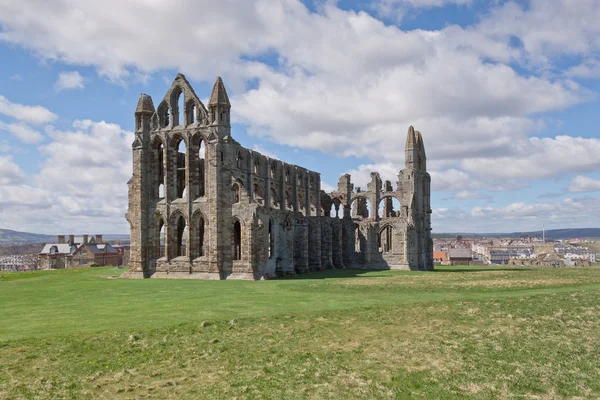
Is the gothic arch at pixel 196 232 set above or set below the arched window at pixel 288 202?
below

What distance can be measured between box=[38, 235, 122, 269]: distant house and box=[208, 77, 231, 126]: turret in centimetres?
3695

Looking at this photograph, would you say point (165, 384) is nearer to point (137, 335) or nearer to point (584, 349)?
point (137, 335)

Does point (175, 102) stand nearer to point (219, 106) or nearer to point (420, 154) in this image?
point (219, 106)

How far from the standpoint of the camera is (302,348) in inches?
545

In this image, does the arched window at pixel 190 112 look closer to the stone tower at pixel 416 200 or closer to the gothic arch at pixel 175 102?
the gothic arch at pixel 175 102

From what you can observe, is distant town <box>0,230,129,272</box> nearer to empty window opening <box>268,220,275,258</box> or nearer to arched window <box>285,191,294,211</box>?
arched window <box>285,191,294,211</box>

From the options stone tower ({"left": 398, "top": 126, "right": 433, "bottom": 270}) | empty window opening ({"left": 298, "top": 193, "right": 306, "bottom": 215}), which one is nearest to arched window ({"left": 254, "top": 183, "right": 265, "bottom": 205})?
empty window opening ({"left": 298, "top": 193, "right": 306, "bottom": 215})

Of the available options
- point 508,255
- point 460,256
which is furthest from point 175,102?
point 508,255

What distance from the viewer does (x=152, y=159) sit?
41219 millimetres

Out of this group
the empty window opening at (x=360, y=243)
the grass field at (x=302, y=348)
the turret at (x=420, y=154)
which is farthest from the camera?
the turret at (x=420, y=154)

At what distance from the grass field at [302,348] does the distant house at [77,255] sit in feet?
162

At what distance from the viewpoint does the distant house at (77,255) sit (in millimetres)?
69562

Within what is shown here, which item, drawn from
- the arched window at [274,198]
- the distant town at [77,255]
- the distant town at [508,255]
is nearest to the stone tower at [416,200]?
the arched window at [274,198]

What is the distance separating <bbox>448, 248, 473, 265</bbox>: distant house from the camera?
7474 cm
